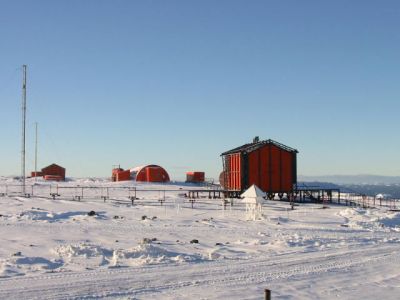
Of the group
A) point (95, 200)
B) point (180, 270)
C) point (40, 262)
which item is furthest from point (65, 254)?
point (95, 200)

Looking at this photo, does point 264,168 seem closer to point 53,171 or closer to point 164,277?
point 164,277

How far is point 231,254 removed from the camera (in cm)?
1933

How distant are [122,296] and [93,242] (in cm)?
837

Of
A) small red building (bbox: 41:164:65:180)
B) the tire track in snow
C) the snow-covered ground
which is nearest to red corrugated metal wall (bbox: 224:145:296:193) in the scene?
the snow-covered ground

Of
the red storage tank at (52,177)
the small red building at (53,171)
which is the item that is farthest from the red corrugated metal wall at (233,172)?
the small red building at (53,171)

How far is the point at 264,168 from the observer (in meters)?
47.9

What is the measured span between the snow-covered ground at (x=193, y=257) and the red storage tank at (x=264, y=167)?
1501cm

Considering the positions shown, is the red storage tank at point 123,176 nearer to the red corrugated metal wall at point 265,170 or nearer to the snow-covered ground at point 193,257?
the red corrugated metal wall at point 265,170

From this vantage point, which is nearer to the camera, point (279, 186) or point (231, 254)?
point (231, 254)

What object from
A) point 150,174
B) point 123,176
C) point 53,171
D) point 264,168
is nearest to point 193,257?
point 264,168

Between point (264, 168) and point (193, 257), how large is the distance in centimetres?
3023

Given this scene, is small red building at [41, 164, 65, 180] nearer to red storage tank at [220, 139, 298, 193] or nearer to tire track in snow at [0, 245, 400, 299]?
red storage tank at [220, 139, 298, 193]

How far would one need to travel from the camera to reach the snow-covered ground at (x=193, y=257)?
13820 millimetres

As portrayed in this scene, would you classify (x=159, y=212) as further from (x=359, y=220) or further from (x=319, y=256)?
(x=319, y=256)
